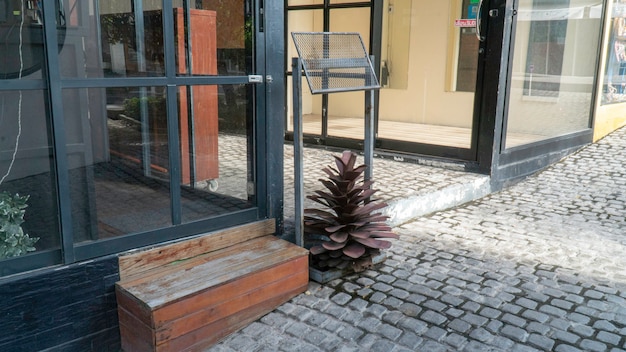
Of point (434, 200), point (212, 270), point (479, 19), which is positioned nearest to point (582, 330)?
point (212, 270)

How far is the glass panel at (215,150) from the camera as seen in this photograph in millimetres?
2756

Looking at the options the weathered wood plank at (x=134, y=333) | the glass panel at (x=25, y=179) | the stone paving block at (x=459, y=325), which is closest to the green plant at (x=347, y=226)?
the stone paving block at (x=459, y=325)

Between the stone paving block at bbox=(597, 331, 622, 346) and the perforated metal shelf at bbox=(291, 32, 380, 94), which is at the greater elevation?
the perforated metal shelf at bbox=(291, 32, 380, 94)

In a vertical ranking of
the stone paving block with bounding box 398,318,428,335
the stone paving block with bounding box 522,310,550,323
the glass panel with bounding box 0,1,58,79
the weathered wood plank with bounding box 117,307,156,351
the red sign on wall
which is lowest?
the stone paving block with bounding box 398,318,428,335

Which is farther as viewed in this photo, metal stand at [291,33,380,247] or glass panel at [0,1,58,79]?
metal stand at [291,33,380,247]

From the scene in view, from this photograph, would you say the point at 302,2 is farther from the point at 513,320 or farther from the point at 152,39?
the point at 513,320

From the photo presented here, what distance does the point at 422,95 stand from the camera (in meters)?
6.62

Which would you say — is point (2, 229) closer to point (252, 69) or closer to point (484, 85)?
point (252, 69)

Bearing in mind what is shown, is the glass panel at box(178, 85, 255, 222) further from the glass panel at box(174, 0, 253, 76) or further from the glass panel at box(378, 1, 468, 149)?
the glass panel at box(378, 1, 468, 149)

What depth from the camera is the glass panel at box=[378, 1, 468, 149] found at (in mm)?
5828

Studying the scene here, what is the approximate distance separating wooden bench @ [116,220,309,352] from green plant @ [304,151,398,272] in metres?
0.24

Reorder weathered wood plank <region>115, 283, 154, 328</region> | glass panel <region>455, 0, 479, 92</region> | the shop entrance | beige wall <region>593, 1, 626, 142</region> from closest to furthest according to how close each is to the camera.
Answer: weathered wood plank <region>115, 283, 154, 328</region> < glass panel <region>455, 0, 479, 92</region> < the shop entrance < beige wall <region>593, 1, 626, 142</region>

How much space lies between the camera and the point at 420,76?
262 inches

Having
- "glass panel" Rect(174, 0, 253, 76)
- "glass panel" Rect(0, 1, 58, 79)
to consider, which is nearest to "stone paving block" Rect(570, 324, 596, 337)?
"glass panel" Rect(174, 0, 253, 76)
